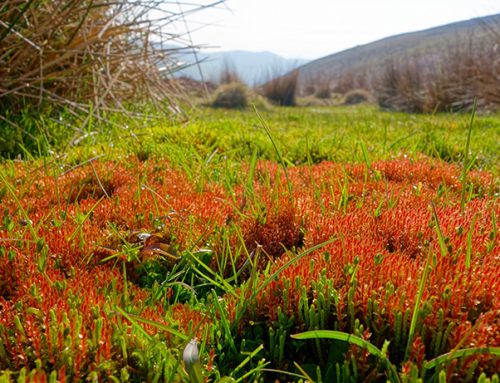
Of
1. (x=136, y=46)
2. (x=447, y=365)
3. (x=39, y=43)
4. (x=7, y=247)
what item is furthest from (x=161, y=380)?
(x=136, y=46)

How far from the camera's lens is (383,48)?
75438mm

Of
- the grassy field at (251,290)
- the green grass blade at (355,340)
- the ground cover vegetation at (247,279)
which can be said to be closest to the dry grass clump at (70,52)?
the ground cover vegetation at (247,279)

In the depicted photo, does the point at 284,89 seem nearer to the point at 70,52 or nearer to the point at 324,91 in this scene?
the point at 324,91

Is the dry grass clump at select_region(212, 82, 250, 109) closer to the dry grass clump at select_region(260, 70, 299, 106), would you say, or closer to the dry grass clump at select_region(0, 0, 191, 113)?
the dry grass clump at select_region(260, 70, 299, 106)

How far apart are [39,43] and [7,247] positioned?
2895 mm

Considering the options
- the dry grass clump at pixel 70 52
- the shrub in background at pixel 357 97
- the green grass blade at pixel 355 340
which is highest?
the dry grass clump at pixel 70 52

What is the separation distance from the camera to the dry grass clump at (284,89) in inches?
784

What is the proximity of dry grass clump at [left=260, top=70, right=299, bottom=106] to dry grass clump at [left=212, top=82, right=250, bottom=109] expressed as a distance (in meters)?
4.00

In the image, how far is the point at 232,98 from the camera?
1593 centimetres

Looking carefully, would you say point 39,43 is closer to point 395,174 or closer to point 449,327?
point 395,174

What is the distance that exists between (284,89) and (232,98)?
15.2ft

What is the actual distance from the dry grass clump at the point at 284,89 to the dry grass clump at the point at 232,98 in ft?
13.1

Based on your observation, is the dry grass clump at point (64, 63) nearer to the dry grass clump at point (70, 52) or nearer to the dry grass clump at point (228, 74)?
the dry grass clump at point (70, 52)

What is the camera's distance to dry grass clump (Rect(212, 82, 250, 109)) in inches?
623
